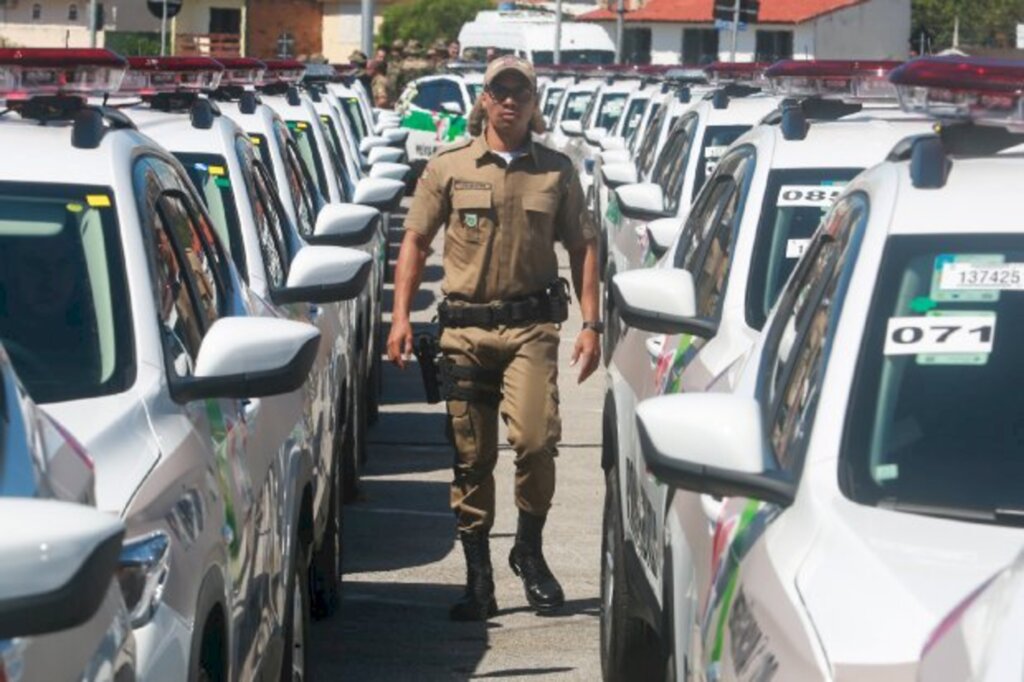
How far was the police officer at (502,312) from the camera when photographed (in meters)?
9.56

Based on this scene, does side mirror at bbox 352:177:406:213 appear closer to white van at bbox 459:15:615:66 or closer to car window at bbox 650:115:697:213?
car window at bbox 650:115:697:213

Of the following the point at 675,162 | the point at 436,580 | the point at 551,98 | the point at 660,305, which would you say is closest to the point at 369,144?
the point at 675,162

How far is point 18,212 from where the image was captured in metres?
5.92

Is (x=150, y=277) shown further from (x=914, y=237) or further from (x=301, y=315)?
(x=301, y=315)

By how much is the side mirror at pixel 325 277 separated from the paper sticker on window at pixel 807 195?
123 cm

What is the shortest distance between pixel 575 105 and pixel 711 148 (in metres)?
24.8

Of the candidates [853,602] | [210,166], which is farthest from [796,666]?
[210,166]

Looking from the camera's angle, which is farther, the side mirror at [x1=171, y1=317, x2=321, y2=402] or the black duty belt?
the black duty belt

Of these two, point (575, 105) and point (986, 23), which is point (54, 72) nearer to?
point (575, 105)

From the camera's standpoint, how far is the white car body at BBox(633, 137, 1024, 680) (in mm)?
4121

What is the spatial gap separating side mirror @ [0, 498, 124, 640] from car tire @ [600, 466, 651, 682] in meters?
4.37

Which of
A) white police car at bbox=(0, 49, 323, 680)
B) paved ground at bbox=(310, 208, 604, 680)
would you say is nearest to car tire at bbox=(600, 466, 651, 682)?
paved ground at bbox=(310, 208, 604, 680)

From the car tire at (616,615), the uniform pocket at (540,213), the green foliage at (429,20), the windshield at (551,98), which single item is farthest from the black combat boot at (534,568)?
the green foliage at (429,20)

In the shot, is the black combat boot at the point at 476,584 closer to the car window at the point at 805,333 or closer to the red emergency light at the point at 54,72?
the red emergency light at the point at 54,72
